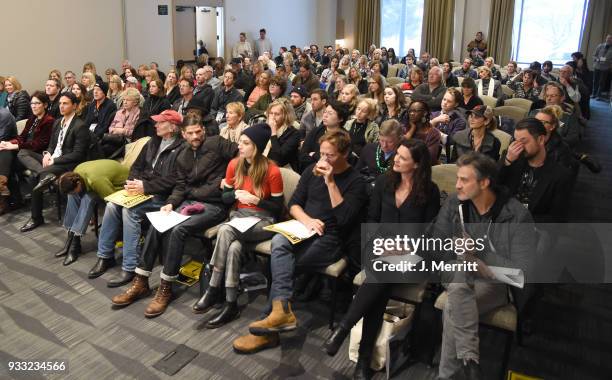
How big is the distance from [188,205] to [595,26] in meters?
13.5

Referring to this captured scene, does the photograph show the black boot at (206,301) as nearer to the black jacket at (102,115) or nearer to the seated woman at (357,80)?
the black jacket at (102,115)

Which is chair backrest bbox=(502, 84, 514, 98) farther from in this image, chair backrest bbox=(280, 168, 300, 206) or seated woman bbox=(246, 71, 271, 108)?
chair backrest bbox=(280, 168, 300, 206)

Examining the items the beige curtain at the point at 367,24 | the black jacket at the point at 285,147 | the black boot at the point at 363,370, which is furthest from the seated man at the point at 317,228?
the beige curtain at the point at 367,24

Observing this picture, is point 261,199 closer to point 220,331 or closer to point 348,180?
point 348,180

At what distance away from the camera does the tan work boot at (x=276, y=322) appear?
279cm

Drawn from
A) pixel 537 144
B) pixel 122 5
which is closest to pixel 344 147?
pixel 537 144

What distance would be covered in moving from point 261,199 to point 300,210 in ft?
0.95

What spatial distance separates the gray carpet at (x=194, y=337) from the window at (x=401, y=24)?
13.6 m

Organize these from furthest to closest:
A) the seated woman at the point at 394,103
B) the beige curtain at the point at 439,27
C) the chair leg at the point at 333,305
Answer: the beige curtain at the point at 439,27
the seated woman at the point at 394,103
the chair leg at the point at 333,305

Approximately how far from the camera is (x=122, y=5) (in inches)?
400

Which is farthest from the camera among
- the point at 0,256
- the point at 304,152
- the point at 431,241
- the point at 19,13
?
the point at 19,13

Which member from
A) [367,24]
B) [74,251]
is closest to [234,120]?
[74,251]

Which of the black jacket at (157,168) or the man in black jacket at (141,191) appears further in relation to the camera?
the black jacket at (157,168)

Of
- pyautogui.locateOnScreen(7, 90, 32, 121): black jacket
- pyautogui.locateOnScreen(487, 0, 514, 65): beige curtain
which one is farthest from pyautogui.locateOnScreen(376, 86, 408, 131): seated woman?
pyautogui.locateOnScreen(487, 0, 514, 65): beige curtain
